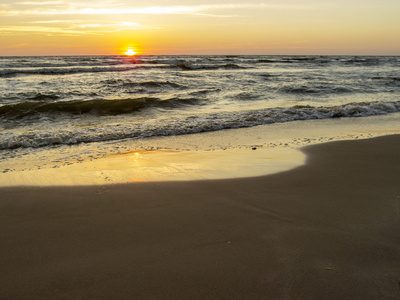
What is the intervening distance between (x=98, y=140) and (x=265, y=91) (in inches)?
387

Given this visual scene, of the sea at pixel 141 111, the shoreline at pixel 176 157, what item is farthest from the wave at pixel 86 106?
the shoreline at pixel 176 157

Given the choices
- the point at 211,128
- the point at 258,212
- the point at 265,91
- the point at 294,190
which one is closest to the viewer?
the point at 258,212

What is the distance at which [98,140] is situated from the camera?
6.72 meters

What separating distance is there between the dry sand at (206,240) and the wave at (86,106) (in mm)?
7006

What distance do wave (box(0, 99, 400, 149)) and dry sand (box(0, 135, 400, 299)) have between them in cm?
304

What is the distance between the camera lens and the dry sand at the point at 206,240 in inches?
82.7

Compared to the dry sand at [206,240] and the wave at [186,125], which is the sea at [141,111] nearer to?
the wave at [186,125]

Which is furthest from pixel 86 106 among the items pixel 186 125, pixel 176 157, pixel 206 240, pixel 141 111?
pixel 206 240

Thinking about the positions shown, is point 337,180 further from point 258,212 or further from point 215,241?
point 215,241

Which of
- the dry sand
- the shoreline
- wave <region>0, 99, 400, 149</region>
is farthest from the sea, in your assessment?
the dry sand

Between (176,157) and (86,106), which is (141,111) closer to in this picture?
(86,106)

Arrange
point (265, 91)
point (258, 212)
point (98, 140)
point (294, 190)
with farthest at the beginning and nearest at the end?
point (265, 91)
point (98, 140)
point (294, 190)
point (258, 212)

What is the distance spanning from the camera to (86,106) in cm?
1098

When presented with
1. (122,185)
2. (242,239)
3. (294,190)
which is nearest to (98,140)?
(122,185)
